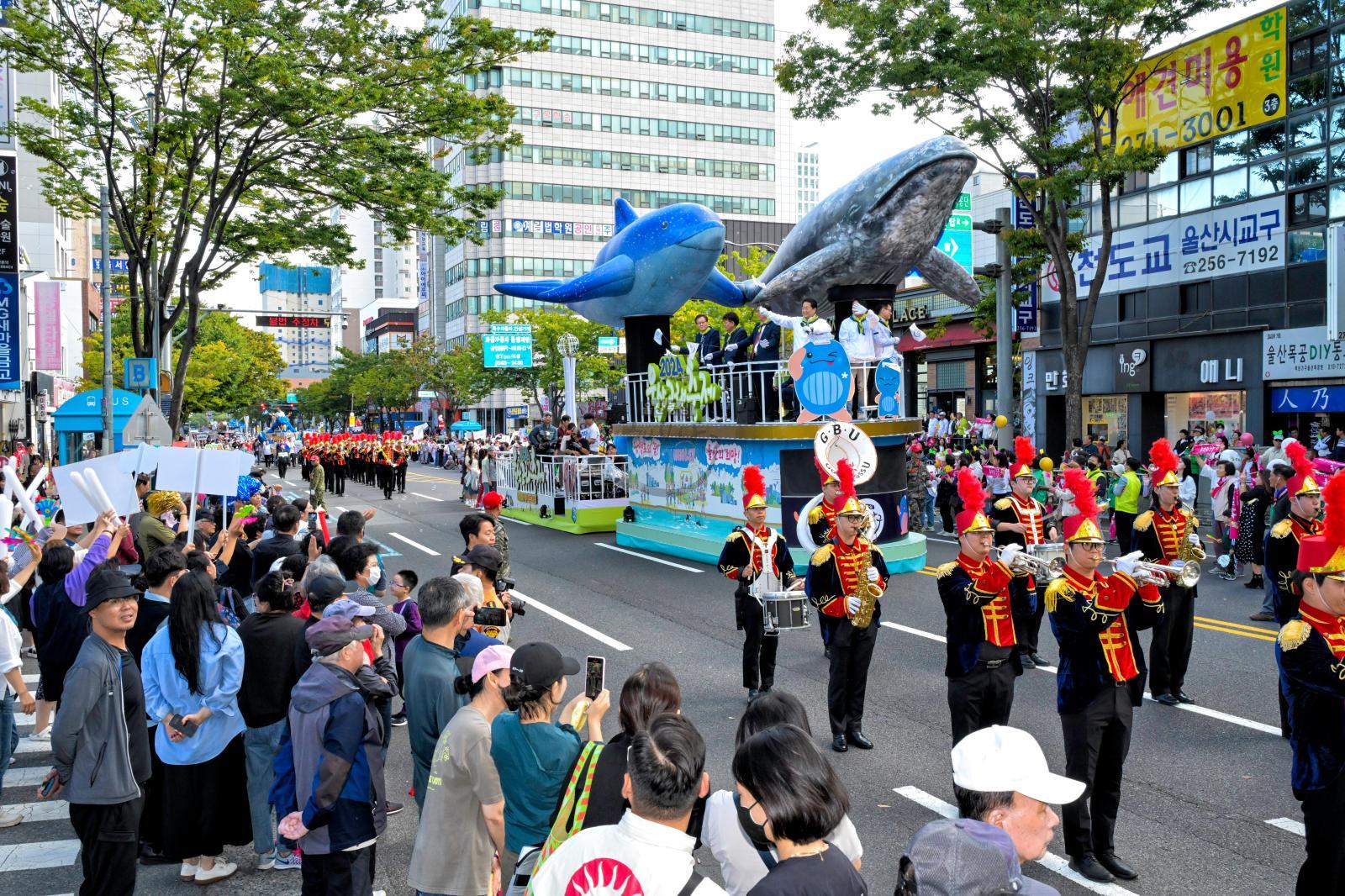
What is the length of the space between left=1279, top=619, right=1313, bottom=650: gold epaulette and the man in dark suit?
538 inches

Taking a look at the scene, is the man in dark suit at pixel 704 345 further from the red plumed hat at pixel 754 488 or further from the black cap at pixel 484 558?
the black cap at pixel 484 558

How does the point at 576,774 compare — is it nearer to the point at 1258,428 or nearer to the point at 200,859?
the point at 200,859

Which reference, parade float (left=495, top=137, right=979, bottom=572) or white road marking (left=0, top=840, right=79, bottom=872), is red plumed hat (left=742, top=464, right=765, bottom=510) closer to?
parade float (left=495, top=137, right=979, bottom=572)

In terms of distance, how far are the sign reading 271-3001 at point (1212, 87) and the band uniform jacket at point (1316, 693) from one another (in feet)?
75.4

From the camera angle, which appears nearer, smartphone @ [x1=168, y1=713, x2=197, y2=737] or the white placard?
smartphone @ [x1=168, y1=713, x2=197, y2=737]

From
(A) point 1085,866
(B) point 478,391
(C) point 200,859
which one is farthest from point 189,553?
(B) point 478,391

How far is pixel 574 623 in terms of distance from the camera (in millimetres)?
12961

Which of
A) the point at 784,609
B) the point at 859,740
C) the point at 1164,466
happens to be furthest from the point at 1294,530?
the point at 784,609

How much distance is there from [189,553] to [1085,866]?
19.5 feet

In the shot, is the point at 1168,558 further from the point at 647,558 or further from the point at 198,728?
the point at 647,558

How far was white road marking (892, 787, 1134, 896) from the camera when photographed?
18.1ft

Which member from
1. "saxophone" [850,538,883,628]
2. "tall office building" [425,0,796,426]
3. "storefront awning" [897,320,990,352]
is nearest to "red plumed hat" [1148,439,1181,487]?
"saxophone" [850,538,883,628]

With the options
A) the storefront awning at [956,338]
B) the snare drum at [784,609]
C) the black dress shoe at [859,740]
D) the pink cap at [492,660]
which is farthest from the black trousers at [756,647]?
the storefront awning at [956,338]

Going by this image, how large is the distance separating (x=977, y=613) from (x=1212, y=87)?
89.3 feet
